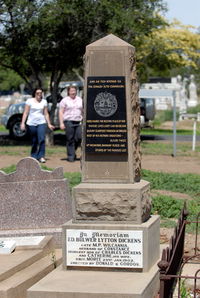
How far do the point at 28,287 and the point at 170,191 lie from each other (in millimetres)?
6404

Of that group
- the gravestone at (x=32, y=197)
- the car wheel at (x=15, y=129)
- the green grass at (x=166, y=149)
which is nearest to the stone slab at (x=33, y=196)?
the gravestone at (x=32, y=197)

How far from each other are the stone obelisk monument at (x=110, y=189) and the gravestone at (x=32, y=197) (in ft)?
4.72

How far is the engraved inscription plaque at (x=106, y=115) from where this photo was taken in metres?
6.91

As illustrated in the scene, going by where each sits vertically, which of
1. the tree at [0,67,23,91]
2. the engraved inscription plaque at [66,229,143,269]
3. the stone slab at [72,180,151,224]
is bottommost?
the engraved inscription plaque at [66,229,143,269]

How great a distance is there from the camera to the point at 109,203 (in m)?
6.83

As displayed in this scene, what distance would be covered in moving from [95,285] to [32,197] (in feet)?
7.44

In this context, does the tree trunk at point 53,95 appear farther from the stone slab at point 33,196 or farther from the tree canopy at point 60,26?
the stone slab at point 33,196

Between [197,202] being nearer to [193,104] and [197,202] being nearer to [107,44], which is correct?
[107,44]

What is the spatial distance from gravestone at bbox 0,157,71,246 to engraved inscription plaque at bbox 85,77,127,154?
61.3 inches

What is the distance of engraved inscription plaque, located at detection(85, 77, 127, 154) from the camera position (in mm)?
6914

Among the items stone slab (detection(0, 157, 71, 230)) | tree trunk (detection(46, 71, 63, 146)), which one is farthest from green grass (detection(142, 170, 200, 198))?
tree trunk (detection(46, 71, 63, 146))

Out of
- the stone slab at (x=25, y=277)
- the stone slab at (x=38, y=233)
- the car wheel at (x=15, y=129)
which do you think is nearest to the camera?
the stone slab at (x=25, y=277)

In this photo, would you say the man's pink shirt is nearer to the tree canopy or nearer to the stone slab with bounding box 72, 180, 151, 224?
the tree canopy

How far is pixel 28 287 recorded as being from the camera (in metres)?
6.85
